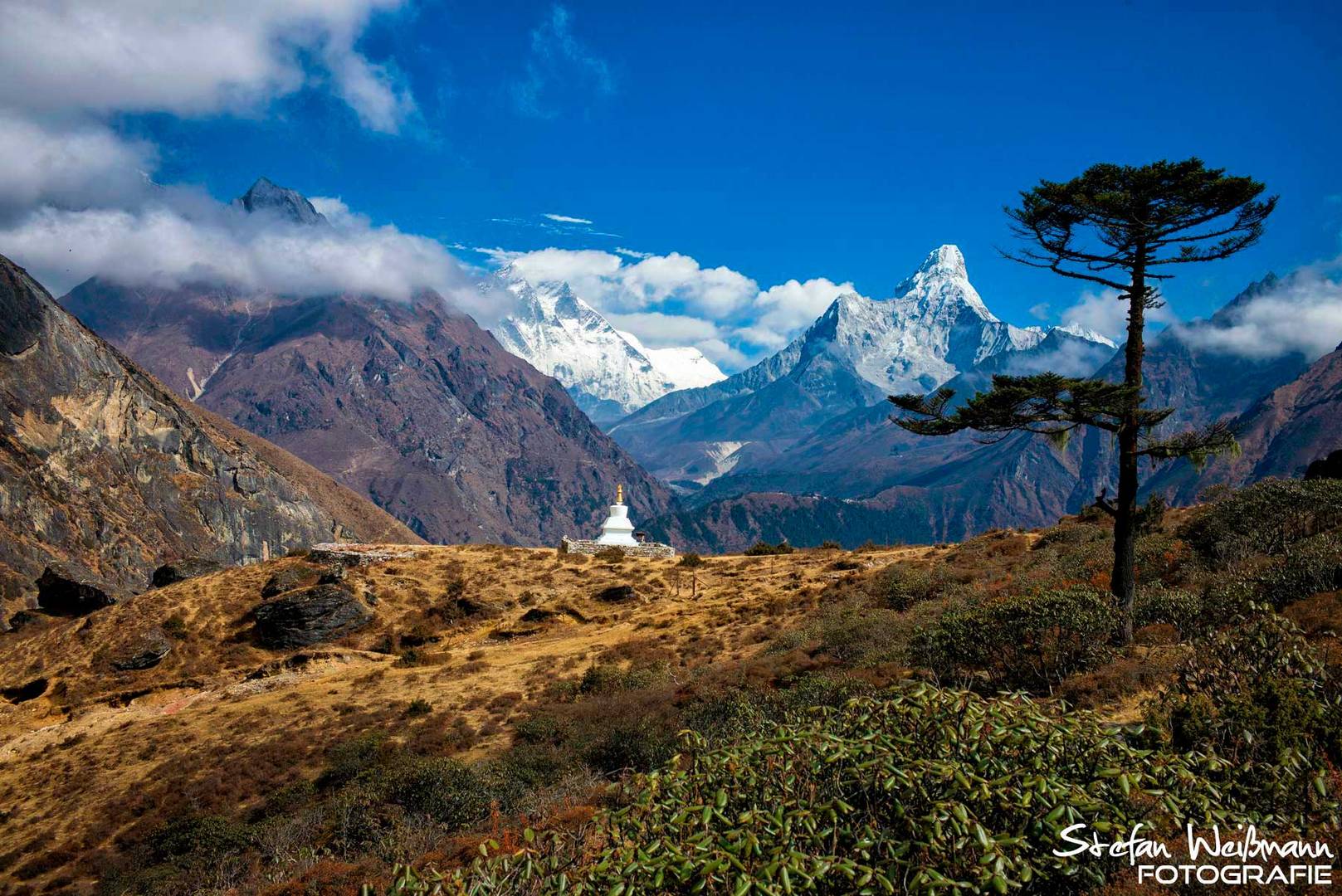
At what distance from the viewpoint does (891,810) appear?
629cm

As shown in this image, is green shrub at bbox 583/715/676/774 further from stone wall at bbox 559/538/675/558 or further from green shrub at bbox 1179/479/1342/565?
stone wall at bbox 559/538/675/558

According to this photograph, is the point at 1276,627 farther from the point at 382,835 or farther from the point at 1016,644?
the point at 382,835

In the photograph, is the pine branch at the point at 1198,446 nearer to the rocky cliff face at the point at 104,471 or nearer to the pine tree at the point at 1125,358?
the pine tree at the point at 1125,358

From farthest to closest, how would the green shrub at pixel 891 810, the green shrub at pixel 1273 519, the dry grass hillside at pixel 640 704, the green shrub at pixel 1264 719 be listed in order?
the green shrub at pixel 1273 519
the green shrub at pixel 1264 719
the dry grass hillside at pixel 640 704
the green shrub at pixel 891 810

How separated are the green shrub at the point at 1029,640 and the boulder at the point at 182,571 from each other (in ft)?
153

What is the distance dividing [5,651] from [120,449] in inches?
3219

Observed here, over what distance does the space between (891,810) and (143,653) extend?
41.1 metres

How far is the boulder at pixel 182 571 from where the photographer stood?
156 ft

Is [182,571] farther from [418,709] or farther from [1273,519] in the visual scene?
[1273,519]

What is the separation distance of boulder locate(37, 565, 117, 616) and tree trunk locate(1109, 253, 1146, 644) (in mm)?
53772

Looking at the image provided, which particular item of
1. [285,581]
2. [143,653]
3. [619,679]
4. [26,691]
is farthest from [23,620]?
[619,679]

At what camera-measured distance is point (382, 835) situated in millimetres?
15469

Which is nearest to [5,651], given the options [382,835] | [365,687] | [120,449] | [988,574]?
[365,687]

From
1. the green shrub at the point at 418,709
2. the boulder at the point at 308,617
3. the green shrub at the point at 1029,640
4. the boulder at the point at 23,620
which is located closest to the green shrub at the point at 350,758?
the green shrub at the point at 418,709
